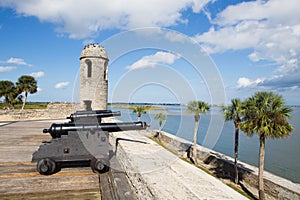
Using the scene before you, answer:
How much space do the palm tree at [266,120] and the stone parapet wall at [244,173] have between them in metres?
0.63

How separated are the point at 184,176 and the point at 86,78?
10.7 meters

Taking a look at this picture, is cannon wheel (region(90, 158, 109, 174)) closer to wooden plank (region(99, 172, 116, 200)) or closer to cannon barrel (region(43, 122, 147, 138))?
wooden plank (region(99, 172, 116, 200))

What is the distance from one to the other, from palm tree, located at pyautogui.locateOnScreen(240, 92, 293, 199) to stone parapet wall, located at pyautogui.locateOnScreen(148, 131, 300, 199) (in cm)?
63

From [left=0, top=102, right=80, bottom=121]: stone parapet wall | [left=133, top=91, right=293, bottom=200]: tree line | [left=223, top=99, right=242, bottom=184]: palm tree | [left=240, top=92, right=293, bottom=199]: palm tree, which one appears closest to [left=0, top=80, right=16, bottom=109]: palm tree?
[left=0, top=102, right=80, bottom=121]: stone parapet wall

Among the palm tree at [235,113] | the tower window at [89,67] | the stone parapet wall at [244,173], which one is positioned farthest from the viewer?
the palm tree at [235,113]

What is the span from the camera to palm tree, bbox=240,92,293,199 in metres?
9.13

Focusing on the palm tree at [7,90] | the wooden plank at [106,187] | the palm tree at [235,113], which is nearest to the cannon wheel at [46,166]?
the wooden plank at [106,187]

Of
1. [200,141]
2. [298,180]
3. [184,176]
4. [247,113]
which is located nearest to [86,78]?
[247,113]

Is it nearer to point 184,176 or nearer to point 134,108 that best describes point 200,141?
point 134,108

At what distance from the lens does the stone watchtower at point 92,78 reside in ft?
39.1

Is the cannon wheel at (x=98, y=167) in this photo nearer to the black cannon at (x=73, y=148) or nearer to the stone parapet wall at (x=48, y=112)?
the black cannon at (x=73, y=148)

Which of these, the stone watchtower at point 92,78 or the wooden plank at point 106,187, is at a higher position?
the stone watchtower at point 92,78

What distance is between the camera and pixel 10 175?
10.4ft

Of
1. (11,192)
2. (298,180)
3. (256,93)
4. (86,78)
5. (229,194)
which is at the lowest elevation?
(298,180)
